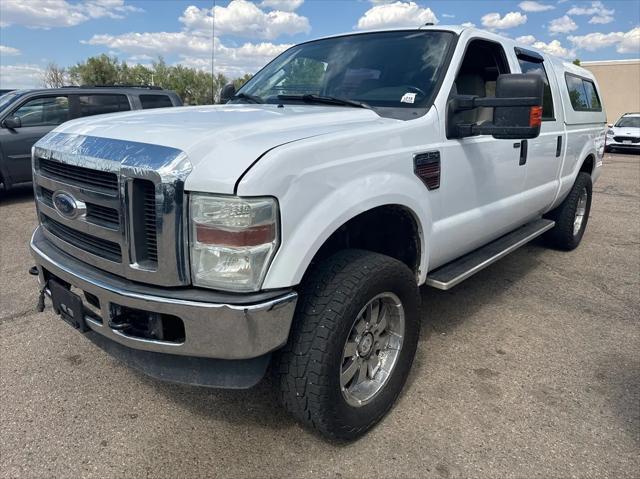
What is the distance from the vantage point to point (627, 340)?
137 inches

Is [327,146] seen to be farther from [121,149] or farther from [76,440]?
[76,440]

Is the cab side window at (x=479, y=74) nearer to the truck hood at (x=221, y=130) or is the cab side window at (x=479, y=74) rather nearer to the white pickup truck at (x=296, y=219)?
the white pickup truck at (x=296, y=219)

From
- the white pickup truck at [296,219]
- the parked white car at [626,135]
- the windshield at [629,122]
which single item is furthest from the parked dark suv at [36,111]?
the windshield at [629,122]

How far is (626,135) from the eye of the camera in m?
19.5

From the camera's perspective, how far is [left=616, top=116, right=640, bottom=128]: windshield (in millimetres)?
20234

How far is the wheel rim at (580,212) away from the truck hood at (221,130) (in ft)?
12.8

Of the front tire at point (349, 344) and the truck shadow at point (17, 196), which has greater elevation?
the front tire at point (349, 344)

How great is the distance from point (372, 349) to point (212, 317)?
1008mm

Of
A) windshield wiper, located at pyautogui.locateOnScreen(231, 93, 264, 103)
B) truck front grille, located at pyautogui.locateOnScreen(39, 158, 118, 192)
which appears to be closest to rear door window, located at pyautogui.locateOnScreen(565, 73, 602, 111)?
windshield wiper, located at pyautogui.locateOnScreen(231, 93, 264, 103)

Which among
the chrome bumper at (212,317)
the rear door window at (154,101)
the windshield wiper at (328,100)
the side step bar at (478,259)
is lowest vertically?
the side step bar at (478,259)

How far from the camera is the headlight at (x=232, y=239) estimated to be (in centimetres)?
183

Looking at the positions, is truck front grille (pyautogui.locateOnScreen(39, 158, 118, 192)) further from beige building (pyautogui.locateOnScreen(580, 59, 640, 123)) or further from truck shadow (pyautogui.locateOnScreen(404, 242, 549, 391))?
beige building (pyautogui.locateOnScreen(580, 59, 640, 123))

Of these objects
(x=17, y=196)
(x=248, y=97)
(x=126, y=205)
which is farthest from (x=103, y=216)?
(x=17, y=196)

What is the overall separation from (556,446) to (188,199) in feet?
6.70
